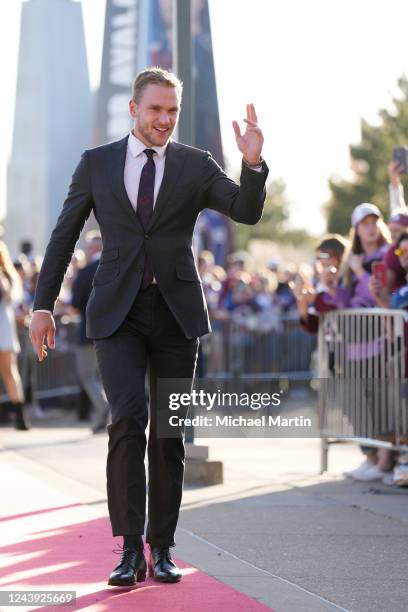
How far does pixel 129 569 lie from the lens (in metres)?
5.75

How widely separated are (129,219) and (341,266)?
459 centimetres

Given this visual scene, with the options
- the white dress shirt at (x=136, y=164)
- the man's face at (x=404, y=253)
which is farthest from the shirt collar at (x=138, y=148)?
the man's face at (x=404, y=253)

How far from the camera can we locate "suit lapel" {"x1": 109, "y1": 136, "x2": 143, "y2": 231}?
19.3ft

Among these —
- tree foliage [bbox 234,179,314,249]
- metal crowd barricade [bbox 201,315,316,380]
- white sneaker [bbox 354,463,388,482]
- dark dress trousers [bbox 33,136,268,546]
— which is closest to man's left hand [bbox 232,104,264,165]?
dark dress trousers [bbox 33,136,268,546]

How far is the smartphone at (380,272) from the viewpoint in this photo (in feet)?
31.1

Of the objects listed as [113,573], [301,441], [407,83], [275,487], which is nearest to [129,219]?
[113,573]

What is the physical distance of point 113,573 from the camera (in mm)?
5746

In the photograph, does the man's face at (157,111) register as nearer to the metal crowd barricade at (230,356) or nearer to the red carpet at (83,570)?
the red carpet at (83,570)

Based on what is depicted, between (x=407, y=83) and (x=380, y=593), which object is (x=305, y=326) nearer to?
(x=380, y=593)

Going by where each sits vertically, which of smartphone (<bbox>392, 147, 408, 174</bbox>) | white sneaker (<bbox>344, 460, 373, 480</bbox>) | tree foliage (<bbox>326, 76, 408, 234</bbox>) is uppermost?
tree foliage (<bbox>326, 76, 408, 234</bbox>)

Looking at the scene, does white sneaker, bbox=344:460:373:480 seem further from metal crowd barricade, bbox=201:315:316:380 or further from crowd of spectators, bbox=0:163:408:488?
metal crowd barricade, bbox=201:315:316:380

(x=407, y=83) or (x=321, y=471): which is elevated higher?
(x=407, y=83)

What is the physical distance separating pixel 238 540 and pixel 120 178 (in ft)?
7.20

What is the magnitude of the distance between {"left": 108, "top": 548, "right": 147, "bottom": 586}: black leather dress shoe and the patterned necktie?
1.10 m
